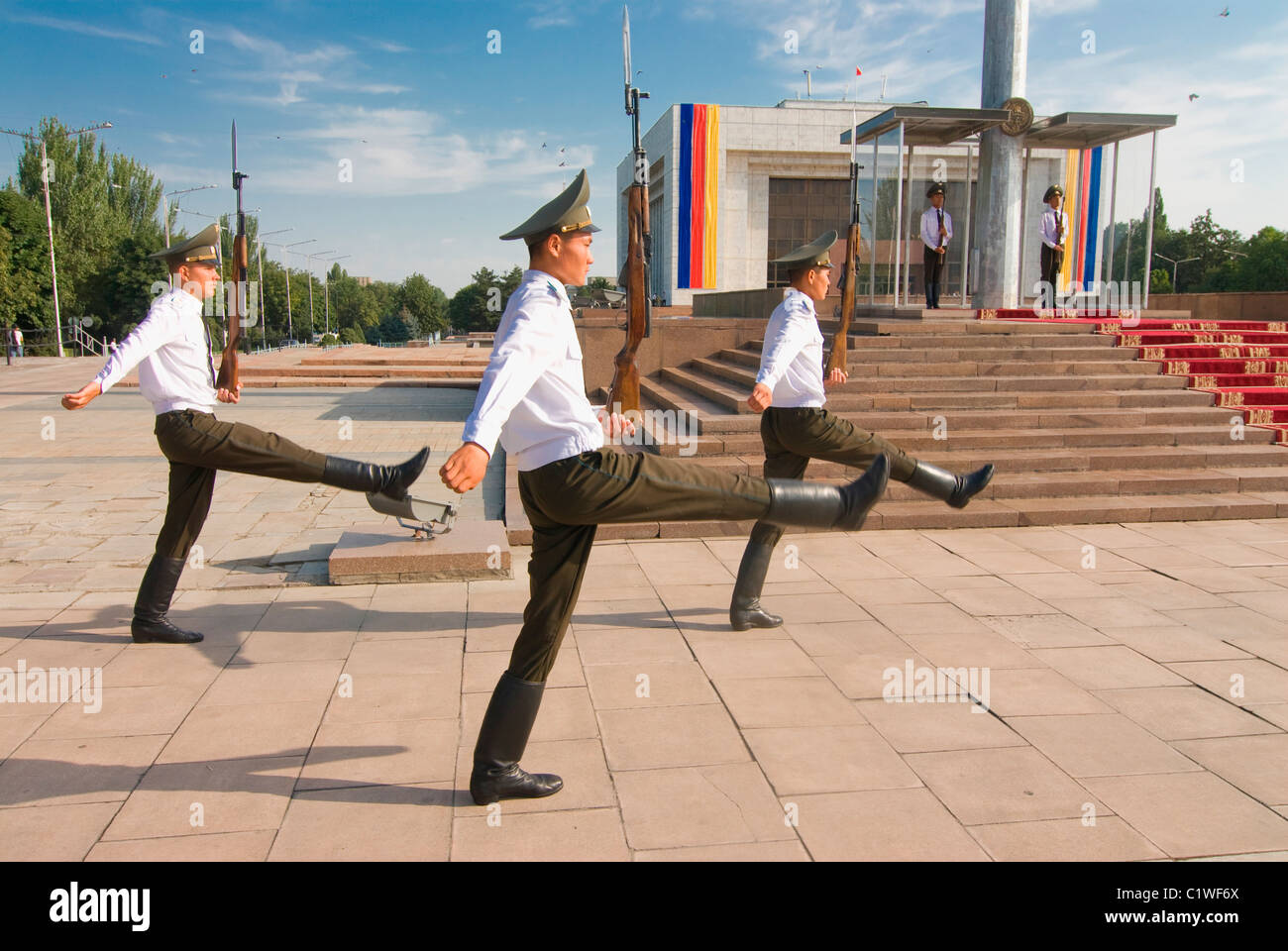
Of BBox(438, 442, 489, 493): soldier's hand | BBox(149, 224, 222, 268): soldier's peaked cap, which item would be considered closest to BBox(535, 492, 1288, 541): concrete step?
BBox(149, 224, 222, 268): soldier's peaked cap

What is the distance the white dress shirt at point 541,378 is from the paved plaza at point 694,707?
1.26 m

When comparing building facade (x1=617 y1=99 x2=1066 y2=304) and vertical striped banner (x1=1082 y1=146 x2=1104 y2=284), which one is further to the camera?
building facade (x1=617 y1=99 x2=1066 y2=304)

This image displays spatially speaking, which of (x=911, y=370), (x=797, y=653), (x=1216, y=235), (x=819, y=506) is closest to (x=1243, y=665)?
(x=797, y=653)

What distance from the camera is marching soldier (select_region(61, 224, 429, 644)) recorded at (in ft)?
15.5

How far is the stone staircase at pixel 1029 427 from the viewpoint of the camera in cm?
789

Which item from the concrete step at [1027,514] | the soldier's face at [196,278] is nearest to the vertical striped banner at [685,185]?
the concrete step at [1027,514]

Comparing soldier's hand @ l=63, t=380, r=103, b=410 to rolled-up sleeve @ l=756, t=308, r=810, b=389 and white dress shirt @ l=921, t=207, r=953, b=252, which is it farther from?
white dress shirt @ l=921, t=207, r=953, b=252

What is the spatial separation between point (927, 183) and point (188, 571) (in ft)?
41.2

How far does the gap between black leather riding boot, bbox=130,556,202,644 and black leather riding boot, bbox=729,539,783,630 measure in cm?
282

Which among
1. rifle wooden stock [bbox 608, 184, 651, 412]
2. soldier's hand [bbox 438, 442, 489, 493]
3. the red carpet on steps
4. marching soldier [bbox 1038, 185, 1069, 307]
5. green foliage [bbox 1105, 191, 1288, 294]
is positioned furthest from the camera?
green foliage [bbox 1105, 191, 1288, 294]

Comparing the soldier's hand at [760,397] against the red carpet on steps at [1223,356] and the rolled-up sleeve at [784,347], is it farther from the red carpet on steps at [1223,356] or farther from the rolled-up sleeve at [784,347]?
the red carpet on steps at [1223,356]

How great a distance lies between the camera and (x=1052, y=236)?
47.3 ft

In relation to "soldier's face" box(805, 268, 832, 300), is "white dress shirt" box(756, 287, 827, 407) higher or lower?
lower

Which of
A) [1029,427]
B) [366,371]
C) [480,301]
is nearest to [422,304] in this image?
[480,301]
